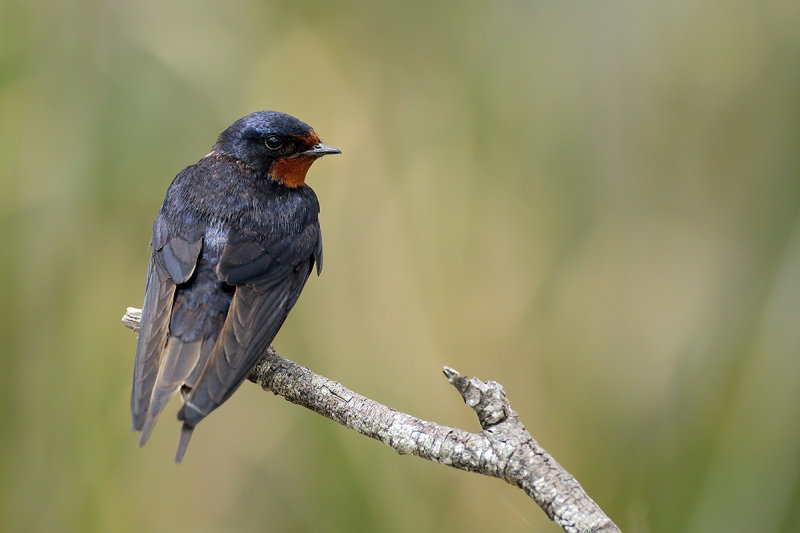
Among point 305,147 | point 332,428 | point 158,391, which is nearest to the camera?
point 158,391

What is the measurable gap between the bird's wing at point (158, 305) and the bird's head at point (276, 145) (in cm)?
21

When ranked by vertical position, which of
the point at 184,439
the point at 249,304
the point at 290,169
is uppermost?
the point at 290,169

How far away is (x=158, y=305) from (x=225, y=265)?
146mm

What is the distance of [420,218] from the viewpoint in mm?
2295

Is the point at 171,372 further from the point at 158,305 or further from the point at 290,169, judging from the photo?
the point at 290,169

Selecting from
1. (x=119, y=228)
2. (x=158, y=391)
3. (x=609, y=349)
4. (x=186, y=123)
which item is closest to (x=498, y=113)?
(x=609, y=349)

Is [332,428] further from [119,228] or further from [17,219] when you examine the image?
[17,219]

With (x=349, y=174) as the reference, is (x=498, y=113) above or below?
above

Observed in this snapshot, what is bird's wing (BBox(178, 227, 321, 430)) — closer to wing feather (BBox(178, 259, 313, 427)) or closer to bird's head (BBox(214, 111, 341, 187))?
wing feather (BBox(178, 259, 313, 427))

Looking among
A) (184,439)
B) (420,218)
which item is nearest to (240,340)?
(184,439)

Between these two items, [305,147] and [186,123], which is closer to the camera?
[305,147]

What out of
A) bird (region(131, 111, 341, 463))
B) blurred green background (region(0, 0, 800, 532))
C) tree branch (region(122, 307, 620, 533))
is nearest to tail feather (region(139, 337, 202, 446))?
Result: bird (region(131, 111, 341, 463))

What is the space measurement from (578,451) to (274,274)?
102 cm

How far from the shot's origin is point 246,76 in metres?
2.35
